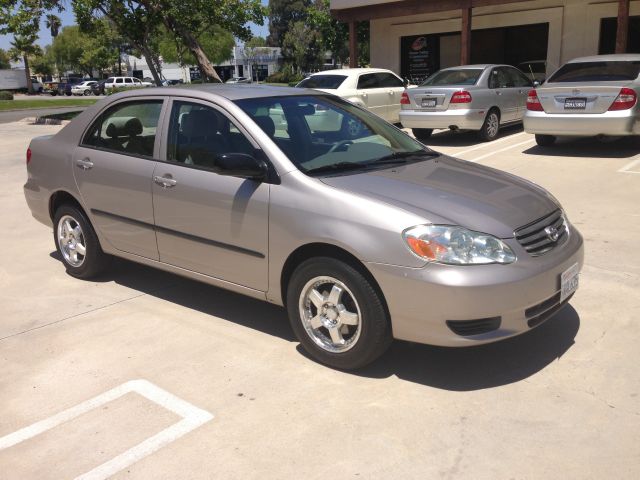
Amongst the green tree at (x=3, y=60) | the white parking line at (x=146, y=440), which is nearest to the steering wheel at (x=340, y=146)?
the white parking line at (x=146, y=440)

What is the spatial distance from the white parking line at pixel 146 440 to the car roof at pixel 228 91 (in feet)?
6.51

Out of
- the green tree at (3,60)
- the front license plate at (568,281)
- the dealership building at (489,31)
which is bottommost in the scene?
the front license plate at (568,281)

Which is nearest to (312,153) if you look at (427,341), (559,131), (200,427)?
(427,341)

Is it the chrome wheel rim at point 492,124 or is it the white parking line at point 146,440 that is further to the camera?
the chrome wheel rim at point 492,124

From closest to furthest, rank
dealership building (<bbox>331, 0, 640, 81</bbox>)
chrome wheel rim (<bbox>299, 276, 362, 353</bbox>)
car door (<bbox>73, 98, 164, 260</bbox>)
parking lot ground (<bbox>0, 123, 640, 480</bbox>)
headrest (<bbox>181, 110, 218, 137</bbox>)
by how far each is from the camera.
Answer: parking lot ground (<bbox>0, 123, 640, 480</bbox>)
chrome wheel rim (<bbox>299, 276, 362, 353</bbox>)
headrest (<bbox>181, 110, 218, 137</bbox>)
car door (<bbox>73, 98, 164, 260</bbox>)
dealership building (<bbox>331, 0, 640, 81</bbox>)

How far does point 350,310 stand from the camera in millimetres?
3717

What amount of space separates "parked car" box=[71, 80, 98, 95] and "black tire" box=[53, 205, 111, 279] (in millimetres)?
56359

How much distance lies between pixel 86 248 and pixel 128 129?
108 centimetres

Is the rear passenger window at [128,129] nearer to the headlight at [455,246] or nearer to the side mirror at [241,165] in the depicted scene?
the side mirror at [241,165]

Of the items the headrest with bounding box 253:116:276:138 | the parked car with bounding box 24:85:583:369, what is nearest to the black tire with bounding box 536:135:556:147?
the parked car with bounding box 24:85:583:369

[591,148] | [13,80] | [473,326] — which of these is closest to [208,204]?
[473,326]

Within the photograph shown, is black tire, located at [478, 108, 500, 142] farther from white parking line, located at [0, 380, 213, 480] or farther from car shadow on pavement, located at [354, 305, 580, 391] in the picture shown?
white parking line, located at [0, 380, 213, 480]

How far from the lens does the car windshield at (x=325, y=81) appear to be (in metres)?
13.9

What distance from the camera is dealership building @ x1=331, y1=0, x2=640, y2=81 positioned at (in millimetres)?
18984
